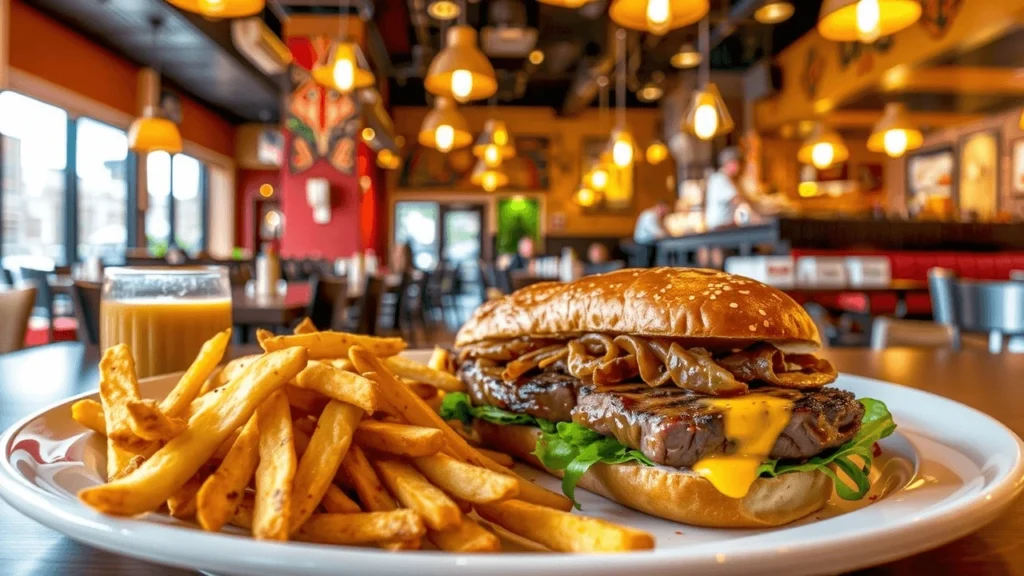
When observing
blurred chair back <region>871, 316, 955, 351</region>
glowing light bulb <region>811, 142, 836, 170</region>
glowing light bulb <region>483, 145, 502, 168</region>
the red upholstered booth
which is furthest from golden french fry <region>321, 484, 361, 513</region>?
glowing light bulb <region>811, 142, 836, 170</region>

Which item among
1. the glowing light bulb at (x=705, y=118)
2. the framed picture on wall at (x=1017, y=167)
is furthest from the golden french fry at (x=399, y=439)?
the framed picture on wall at (x=1017, y=167)

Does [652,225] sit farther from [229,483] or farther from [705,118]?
[229,483]

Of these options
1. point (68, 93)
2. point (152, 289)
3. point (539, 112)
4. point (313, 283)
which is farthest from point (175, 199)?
point (152, 289)

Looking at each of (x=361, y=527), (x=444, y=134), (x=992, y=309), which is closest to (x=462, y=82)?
(x=444, y=134)

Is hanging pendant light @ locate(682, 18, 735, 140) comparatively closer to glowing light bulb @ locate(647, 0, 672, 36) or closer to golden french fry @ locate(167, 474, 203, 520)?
glowing light bulb @ locate(647, 0, 672, 36)

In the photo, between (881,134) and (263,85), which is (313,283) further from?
(263,85)

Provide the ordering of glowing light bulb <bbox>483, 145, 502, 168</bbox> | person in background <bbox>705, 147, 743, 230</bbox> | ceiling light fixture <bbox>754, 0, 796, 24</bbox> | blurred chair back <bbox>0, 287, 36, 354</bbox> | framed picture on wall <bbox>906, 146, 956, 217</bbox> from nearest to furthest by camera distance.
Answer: blurred chair back <bbox>0, 287, 36, 354</bbox>, ceiling light fixture <bbox>754, 0, 796, 24</bbox>, glowing light bulb <bbox>483, 145, 502, 168</bbox>, person in background <bbox>705, 147, 743, 230</bbox>, framed picture on wall <bbox>906, 146, 956, 217</bbox>
